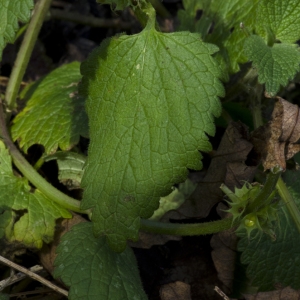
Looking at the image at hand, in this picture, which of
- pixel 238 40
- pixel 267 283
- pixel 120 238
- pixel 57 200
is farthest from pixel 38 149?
pixel 267 283

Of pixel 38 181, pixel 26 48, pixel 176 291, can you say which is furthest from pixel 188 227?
pixel 26 48

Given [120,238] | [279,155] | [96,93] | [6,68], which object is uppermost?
[96,93]

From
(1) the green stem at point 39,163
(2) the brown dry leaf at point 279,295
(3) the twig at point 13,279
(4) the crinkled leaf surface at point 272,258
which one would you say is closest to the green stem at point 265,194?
(4) the crinkled leaf surface at point 272,258

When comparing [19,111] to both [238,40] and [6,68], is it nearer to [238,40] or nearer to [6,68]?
[6,68]

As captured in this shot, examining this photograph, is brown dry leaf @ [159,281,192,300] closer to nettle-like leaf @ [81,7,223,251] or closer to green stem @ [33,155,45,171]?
nettle-like leaf @ [81,7,223,251]

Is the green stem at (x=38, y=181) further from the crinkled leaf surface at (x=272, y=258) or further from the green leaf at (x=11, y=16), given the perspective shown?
the crinkled leaf surface at (x=272, y=258)

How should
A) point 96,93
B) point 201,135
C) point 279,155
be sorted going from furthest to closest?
point 279,155 → point 96,93 → point 201,135

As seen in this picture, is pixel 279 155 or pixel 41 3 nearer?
pixel 279 155
